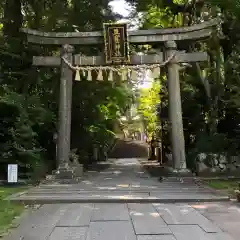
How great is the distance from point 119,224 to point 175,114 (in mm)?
10036

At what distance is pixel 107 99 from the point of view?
1083 inches

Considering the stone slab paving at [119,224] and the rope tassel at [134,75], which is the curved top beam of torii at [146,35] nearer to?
the rope tassel at [134,75]

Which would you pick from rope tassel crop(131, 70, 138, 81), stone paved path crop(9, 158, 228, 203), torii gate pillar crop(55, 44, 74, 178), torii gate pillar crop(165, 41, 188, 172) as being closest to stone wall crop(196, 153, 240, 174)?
torii gate pillar crop(165, 41, 188, 172)

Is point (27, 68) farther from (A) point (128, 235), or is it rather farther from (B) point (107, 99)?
(A) point (128, 235)

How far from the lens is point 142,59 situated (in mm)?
18500

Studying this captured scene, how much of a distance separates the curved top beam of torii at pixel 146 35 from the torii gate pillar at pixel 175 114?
44 centimetres

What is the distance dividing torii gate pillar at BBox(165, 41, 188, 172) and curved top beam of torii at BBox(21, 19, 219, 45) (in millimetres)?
436

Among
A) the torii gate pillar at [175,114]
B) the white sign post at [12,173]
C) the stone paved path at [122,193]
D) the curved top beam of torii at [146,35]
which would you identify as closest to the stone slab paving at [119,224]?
the stone paved path at [122,193]

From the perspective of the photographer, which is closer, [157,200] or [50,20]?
[157,200]

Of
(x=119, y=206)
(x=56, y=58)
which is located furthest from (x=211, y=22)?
(x=119, y=206)

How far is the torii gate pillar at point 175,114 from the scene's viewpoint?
17.6 metres

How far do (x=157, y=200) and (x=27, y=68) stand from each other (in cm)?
1235

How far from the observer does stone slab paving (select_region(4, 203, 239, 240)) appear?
747cm

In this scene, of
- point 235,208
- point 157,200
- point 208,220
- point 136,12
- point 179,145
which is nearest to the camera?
point 208,220
